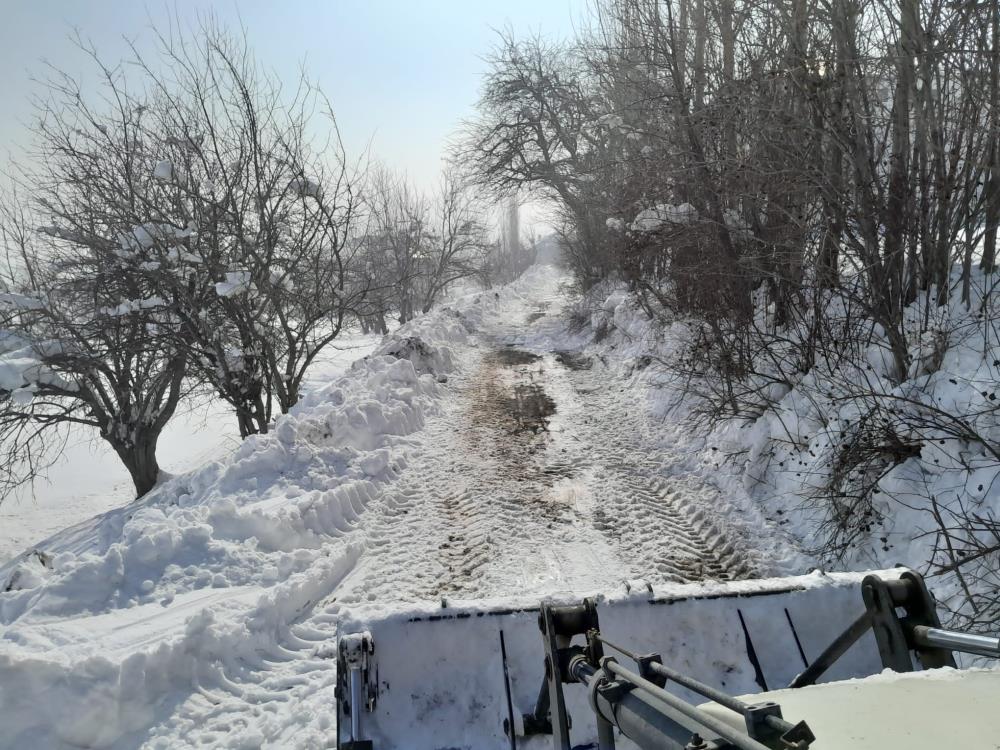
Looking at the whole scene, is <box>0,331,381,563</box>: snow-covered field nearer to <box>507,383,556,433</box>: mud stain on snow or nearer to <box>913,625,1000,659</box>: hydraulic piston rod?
<box>507,383,556,433</box>: mud stain on snow

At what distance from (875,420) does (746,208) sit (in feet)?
14.7

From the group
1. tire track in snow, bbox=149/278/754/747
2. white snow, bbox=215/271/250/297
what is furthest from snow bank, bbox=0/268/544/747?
white snow, bbox=215/271/250/297

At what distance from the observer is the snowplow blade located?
2.76 m

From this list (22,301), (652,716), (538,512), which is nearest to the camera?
(652,716)

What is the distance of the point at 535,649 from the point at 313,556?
2.83 m

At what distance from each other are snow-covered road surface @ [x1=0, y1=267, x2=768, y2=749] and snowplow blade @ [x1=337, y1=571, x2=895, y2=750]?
235 mm

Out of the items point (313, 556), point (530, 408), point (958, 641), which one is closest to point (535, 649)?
point (958, 641)

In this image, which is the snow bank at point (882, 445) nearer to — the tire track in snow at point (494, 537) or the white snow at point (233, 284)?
the tire track in snow at point (494, 537)

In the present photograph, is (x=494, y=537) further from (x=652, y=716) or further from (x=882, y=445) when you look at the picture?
(x=652, y=716)

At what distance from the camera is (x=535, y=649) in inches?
117

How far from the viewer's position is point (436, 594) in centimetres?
465

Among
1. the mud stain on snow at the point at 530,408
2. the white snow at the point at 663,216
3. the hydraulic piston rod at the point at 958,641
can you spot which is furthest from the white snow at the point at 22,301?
the hydraulic piston rod at the point at 958,641

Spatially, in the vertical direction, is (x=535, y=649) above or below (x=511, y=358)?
below

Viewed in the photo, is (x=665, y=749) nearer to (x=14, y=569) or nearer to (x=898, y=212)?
(x=14, y=569)
